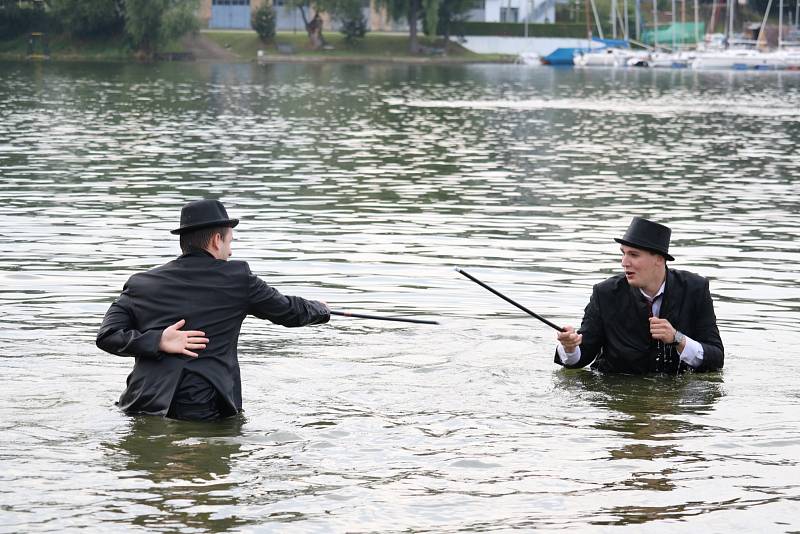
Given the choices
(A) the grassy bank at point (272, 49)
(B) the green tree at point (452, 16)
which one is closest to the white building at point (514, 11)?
(B) the green tree at point (452, 16)

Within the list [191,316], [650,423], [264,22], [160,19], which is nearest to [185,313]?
[191,316]

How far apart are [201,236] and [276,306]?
2.24ft

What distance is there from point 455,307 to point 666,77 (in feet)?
278

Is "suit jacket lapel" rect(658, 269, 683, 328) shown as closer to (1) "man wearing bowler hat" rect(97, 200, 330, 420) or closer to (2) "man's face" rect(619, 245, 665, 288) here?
(2) "man's face" rect(619, 245, 665, 288)

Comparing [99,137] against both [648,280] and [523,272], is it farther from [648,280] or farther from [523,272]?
[648,280]

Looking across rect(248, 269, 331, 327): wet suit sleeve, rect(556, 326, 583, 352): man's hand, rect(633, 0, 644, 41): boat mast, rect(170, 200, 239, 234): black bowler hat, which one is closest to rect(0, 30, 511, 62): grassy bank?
rect(633, 0, 644, 41): boat mast

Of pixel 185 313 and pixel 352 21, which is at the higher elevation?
pixel 352 21

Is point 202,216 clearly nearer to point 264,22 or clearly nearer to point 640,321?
point 640,321

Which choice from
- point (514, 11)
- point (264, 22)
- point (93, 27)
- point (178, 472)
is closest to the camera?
point (178, 472)

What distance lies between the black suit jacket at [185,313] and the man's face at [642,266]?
8.71 ft

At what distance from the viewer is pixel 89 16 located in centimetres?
10238

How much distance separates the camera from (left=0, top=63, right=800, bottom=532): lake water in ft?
27.7

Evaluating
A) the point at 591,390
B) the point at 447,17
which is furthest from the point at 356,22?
the point at 591,390

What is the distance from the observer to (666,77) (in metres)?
97.1
